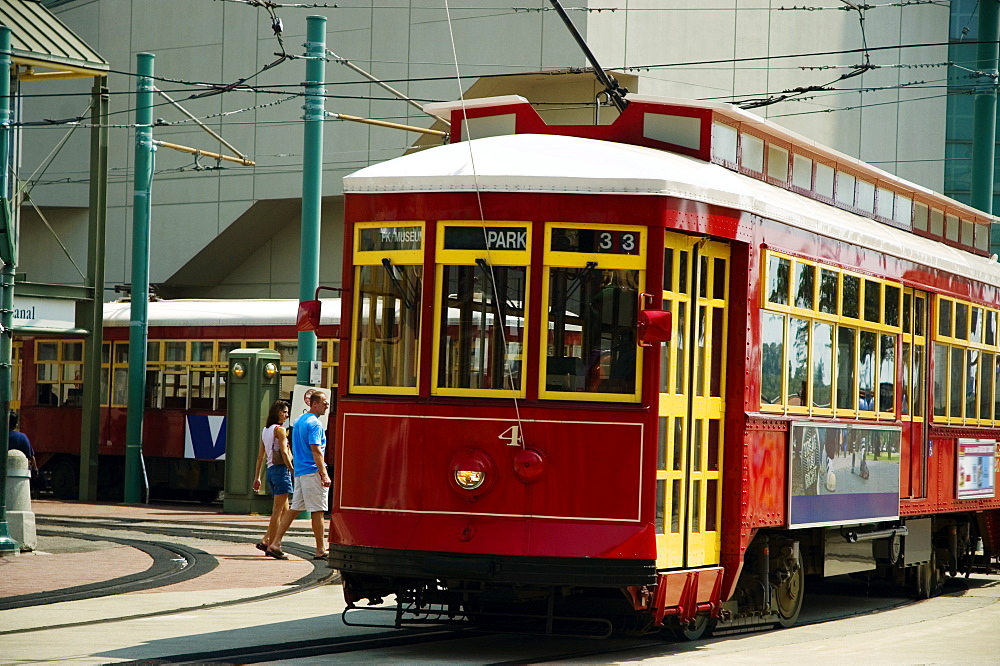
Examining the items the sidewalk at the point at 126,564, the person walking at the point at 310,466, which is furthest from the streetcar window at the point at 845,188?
the sidewalk at the point at 126,564

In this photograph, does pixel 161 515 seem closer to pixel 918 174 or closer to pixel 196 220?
pixel 196 220

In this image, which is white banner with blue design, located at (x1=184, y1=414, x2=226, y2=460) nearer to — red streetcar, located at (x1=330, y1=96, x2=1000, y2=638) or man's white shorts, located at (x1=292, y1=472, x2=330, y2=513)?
man's white shorts, located at (x1=292, y1=472, x2=330, y2=513)

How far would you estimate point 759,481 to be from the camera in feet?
33.8

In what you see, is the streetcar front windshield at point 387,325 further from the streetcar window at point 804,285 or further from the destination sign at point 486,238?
the streetcar window at point 804,285

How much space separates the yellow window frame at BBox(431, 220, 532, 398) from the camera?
9234 millimetres

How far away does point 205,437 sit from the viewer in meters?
24.3

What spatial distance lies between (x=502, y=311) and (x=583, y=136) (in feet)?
7.09

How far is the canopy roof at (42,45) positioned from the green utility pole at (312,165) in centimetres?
238

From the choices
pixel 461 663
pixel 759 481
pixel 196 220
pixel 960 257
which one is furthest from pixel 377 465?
pixel 196 220

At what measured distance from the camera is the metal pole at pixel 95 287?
22281 mm

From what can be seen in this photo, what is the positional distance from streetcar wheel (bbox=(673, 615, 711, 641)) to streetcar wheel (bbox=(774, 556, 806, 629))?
3.28ft

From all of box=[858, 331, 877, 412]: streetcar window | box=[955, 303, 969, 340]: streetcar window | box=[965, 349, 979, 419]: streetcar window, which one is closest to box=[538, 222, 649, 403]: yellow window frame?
box=[858, 331, 877, 412]: streetcar window

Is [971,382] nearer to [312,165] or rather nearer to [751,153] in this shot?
[751,153]

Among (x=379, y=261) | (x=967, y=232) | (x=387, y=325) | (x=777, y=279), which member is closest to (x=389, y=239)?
(x=379, y=261)
